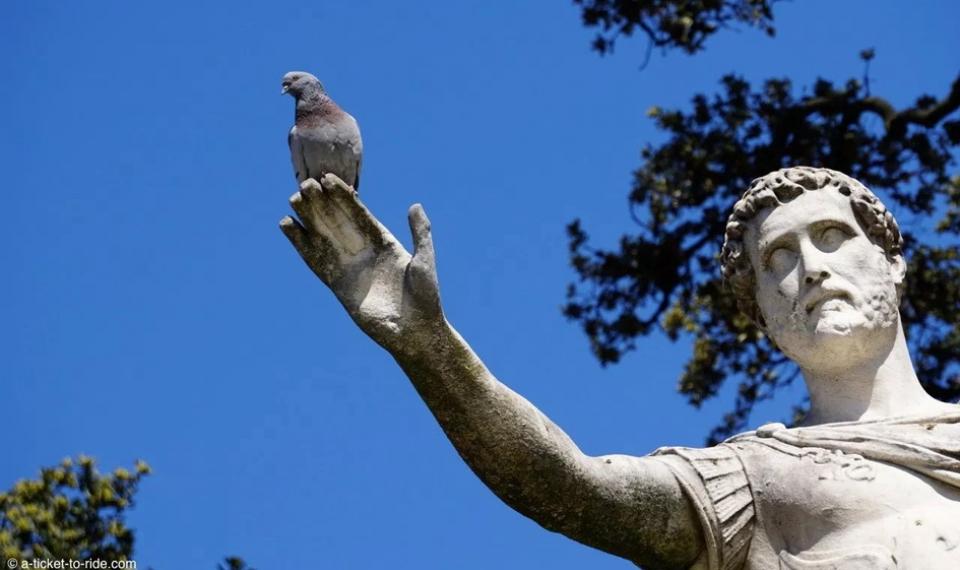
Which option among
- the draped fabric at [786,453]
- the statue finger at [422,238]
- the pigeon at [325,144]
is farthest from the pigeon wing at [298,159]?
the draped fabric at [786,453]

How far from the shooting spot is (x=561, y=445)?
7.63m

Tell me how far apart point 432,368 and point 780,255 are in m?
1.59

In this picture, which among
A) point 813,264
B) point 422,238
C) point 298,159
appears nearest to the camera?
point 422,238

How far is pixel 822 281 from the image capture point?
8.27 m

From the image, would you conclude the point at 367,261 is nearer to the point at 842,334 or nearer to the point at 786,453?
the point at 786,453

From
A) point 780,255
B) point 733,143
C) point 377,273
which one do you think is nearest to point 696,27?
point 733,143

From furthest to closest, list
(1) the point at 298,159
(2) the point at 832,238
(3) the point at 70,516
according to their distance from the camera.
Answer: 1. (3) the point at 70,516
2. (2) the point at 832,238
3. (1) the point at 298,159

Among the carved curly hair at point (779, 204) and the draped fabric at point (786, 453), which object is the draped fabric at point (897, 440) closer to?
→ the draped fabric at point (786, 453)

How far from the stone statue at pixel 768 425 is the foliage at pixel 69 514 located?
Answer: 4.59 m

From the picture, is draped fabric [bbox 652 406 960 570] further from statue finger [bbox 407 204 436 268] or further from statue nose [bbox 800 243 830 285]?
statue finger [bbox 407 204 436 268]

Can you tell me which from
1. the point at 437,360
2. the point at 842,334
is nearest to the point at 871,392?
the point at 842,334

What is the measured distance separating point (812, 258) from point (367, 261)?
169cm

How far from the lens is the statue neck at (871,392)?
27.0 ft

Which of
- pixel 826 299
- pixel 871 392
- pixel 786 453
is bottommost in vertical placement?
pixel 786 453
